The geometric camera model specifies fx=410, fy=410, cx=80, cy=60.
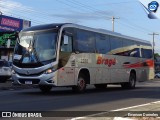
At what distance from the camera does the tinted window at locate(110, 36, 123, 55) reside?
947 inches

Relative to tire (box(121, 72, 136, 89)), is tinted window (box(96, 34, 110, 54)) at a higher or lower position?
higher

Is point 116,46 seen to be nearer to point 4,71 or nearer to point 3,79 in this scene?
point 4,71

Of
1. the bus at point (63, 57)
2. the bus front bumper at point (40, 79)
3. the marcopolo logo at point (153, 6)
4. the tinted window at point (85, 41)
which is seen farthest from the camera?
the tinted window at point (85, 41)

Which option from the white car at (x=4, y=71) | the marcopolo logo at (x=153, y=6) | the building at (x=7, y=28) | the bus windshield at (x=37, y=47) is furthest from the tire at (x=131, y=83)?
the building at (x=7, y=28)

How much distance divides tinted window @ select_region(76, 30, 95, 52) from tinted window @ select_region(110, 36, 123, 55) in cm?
259

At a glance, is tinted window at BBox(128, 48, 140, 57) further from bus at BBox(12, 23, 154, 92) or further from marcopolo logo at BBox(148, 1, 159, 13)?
marcopolo logo at BBox(148, 1, 159, 13)

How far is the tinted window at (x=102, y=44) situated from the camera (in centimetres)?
2216

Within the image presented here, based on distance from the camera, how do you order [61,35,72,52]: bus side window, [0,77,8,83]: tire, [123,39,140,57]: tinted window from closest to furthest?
[61,35,72,52]: bus side window
[123,39,140,57]: tinted window
[0,77,8,83]: tire

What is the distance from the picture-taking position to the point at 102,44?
894 inches

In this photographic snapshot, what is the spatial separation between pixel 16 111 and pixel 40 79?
21.5 ft

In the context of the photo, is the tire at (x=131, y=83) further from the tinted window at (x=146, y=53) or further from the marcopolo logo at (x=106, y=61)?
the marcopolo logo at (x=106, y=61)

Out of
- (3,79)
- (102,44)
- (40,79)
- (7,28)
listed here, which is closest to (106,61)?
(102,44)

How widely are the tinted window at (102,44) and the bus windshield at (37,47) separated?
13.3 feet

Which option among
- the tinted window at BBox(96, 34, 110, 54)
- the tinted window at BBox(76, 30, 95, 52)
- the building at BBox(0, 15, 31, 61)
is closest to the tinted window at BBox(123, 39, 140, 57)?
the tinted window at BBox(96, 34, 110, 54)
